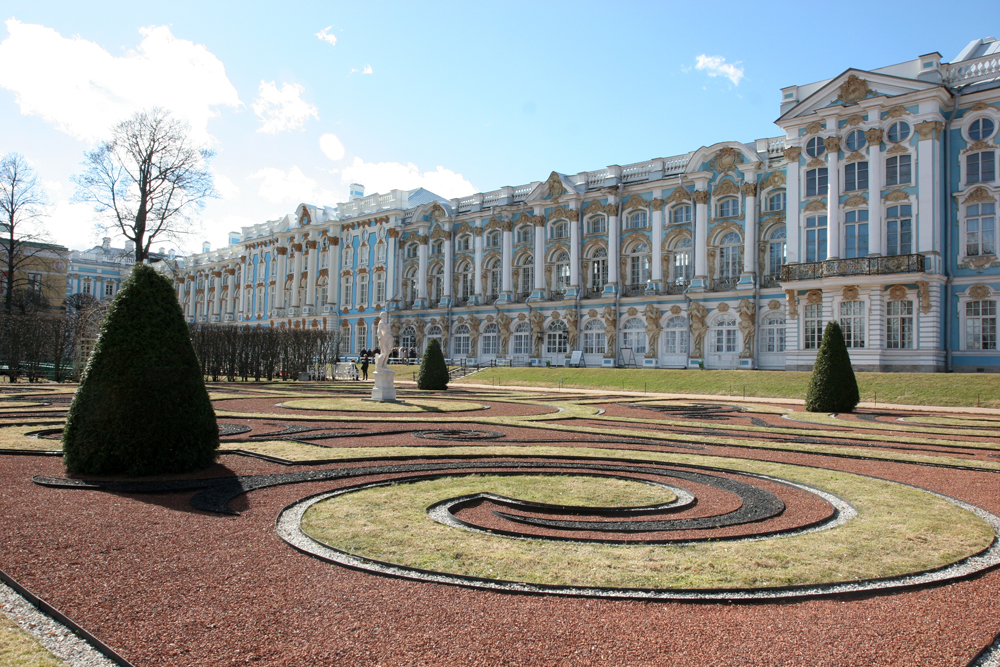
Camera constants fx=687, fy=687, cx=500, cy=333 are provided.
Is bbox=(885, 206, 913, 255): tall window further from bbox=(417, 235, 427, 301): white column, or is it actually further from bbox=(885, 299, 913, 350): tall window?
bbox=(417, 235, 427, 301): white column

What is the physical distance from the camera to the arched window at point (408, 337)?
5503 centimetres

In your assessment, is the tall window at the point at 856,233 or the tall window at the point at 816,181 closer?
the tall window at the point at 856,233

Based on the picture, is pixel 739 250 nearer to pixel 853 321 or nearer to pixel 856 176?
pixel 856 176

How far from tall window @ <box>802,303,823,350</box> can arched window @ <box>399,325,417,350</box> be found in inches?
1173

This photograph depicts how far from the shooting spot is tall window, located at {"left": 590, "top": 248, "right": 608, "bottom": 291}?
1813 inches

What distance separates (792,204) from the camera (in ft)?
117

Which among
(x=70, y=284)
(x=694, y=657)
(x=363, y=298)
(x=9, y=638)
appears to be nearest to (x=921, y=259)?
(x=694, y=657)

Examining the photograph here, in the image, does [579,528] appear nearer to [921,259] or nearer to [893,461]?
[893,461]

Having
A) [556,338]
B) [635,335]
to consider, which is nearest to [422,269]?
[556,338]

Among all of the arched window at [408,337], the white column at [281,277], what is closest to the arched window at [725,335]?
the arched window at [408,337]

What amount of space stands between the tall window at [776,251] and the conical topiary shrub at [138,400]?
36.0 m

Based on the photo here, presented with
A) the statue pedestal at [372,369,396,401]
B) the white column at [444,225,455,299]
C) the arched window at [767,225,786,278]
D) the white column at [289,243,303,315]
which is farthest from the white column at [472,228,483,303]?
the statue pedestal at [372,369,396,401]

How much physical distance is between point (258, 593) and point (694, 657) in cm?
270

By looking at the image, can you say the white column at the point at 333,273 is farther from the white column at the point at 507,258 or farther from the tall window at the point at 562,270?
the tall window at the point at 562,270
